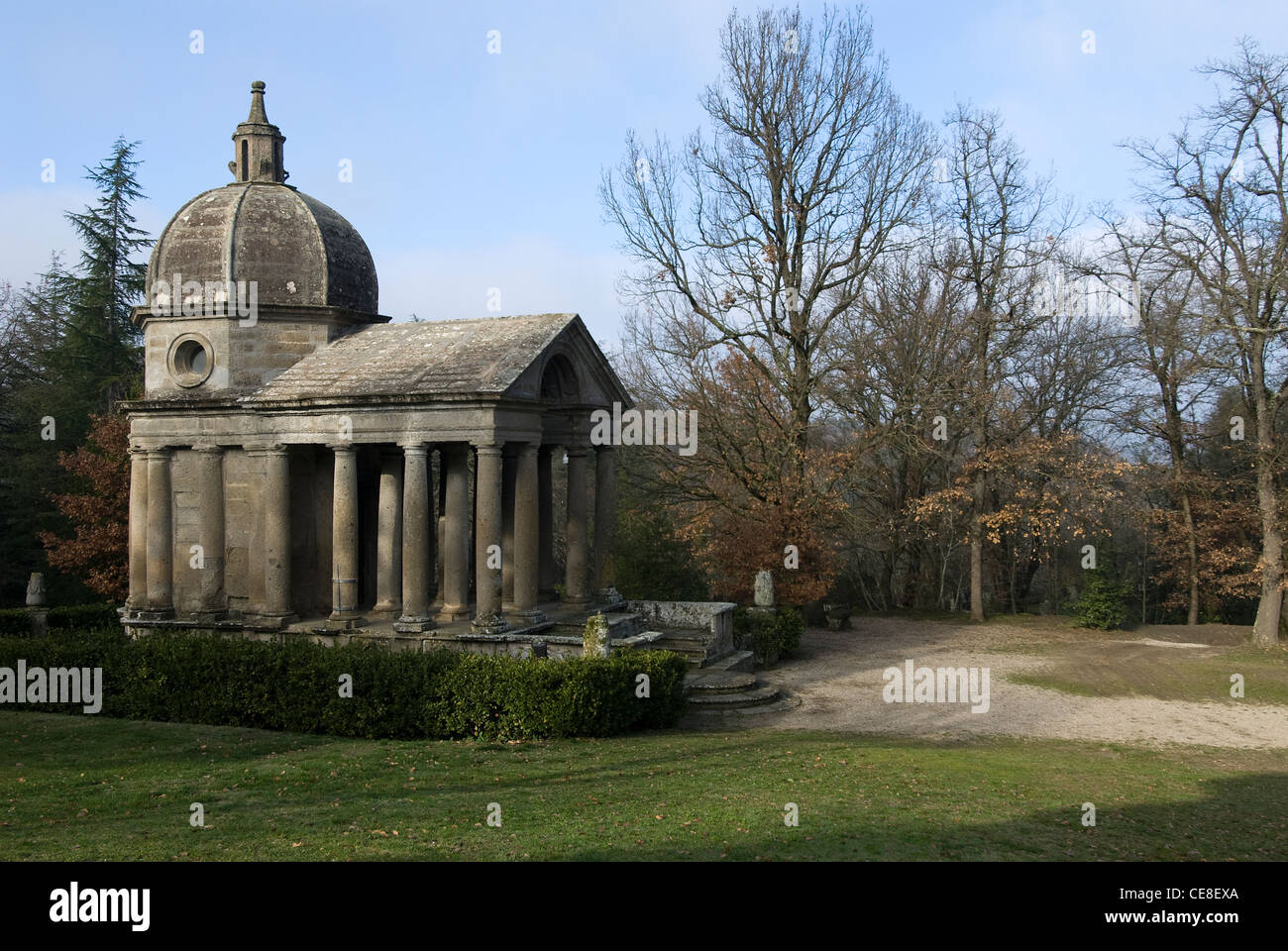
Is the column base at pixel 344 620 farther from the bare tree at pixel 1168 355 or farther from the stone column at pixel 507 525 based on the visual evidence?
the bare tree at pixel 1168 355

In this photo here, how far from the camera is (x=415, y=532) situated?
1864 cm

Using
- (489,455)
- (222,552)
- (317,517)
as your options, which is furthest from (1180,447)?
(222,552)

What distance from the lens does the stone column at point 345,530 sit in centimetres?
1953

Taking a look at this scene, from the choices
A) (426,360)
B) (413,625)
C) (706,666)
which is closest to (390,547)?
(413,625)

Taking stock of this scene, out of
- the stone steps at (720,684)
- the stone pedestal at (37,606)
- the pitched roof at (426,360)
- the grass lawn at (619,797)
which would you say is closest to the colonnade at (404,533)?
the pitched roof at (426,360)

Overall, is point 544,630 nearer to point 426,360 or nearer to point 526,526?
point 526,526

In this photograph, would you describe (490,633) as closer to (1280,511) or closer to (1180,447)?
(1280,511)

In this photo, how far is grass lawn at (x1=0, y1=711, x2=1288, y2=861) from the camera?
29.0ft

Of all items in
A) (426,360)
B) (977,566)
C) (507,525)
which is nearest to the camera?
(426,360)

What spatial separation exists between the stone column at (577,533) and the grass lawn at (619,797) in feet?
25.2

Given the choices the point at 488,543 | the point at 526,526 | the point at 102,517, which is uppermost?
the point at 102,517

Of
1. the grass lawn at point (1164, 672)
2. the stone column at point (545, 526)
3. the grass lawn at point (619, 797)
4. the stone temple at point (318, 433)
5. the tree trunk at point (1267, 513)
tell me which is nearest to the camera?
the grass lawn at point (619, 797)

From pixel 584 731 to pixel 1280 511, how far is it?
20.4 meters

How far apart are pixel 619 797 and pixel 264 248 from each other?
15.7 metres
